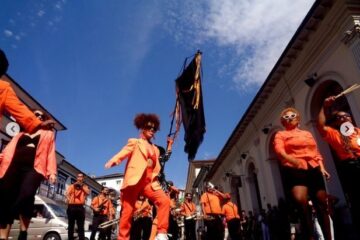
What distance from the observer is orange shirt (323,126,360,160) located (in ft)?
16.7

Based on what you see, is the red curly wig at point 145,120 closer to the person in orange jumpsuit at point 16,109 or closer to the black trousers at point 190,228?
the person in orange jumpsuit at point 16,109

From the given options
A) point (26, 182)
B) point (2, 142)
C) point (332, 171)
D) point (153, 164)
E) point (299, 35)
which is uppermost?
point (2, 142)

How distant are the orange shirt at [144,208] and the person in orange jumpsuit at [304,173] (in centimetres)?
531

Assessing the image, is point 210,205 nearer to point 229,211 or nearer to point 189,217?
point 229,211

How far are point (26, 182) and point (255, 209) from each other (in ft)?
57.1

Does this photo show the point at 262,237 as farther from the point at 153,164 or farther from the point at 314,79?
the point at 153,164

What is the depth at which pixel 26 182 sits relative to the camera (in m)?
3.72

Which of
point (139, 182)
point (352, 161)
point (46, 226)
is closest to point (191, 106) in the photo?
point (139, 182)

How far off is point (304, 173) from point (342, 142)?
127 cm

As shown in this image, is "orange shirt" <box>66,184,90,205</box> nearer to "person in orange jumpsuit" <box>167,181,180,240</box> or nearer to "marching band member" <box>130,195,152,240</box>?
"marching band member" <box>130,195,152,240</box>

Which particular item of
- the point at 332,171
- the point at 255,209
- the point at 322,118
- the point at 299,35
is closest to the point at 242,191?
the point at 255,209

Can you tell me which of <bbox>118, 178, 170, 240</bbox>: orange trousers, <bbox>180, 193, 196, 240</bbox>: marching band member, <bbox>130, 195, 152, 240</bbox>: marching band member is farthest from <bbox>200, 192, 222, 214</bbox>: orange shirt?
<bbox>118, 178, 170, 240</bbox>: orange trousers

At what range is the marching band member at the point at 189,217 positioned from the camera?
1362 cm

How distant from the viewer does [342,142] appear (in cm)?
518
